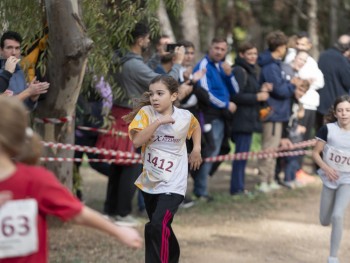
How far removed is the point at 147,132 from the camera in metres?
5.81

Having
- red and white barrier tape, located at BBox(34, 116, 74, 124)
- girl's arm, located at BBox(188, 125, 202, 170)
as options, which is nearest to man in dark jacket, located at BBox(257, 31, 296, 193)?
red and white barrier tape, located at BBox(34, 116, 74, 124)

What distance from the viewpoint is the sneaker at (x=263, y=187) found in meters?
10.9

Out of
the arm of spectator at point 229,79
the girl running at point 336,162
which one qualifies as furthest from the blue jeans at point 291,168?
the girl running at point 336,162

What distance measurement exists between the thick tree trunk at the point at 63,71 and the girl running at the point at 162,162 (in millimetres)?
1177

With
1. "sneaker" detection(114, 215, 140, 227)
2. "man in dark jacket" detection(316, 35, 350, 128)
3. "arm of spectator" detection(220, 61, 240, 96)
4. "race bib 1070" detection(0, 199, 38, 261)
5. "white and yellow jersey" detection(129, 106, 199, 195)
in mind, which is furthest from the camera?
"man in dark jacket" detection(316, 35, 350, 128)

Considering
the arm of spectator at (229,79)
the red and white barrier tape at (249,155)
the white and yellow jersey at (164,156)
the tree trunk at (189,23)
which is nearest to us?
the white and yellow jersey at (164,156)

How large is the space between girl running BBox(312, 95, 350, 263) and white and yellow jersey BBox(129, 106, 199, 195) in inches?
54.5

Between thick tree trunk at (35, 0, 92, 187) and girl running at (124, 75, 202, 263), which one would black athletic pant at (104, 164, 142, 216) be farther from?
girl running at (124, 75, 202, 263)

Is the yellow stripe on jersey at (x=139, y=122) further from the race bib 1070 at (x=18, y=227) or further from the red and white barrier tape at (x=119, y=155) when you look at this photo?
the race bib 1070 at (x=18, y=227)

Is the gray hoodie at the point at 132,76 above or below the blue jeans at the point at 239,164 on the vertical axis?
above

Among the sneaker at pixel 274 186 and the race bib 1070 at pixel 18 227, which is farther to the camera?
the sneaker at pixel 274 186

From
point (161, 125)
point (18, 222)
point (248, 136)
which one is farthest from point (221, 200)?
point (18, 222)

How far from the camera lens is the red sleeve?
3617mm

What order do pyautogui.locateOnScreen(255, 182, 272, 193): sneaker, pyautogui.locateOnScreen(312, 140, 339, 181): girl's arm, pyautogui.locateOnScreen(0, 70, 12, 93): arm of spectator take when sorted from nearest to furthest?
pyautogui.locateOnScreen(0, 70, 12, 93): arm of spectator → pyautogui.locateOnScreen(312, 140, 339, 181): girl's arm → pyautogui.locateOnScreen(255, 182, 272, 193): sneaker
